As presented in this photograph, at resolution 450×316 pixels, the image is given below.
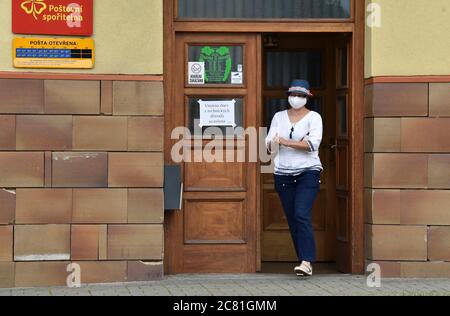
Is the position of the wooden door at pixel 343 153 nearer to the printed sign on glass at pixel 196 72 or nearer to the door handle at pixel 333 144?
the door handle at pixel 333 144

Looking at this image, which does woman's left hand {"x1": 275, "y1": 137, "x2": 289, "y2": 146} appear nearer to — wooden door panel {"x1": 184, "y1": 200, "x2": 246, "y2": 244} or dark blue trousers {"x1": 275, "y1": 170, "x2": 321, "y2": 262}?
dark blue trousers {"x1": 275, "y1": 170, "x2": 321, "y2": 262}

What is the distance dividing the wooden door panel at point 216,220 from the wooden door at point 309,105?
118cm

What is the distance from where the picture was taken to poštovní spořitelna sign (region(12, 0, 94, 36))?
35.3ft

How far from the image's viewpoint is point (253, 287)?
10.5 metres

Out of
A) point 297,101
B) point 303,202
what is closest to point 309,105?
point 297,101

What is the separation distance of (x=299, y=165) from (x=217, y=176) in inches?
34.6

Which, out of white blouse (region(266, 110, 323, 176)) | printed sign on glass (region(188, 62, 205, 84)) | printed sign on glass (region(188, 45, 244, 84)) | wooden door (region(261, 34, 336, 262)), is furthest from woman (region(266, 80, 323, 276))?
wooden door (region(261, 34, 336, 262))

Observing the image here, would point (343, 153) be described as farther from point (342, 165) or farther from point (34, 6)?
point (34, 6)

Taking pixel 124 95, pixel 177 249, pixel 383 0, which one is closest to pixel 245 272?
pixel 177 249

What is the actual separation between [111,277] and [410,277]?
2.88m

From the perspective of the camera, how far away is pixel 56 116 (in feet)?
35.3

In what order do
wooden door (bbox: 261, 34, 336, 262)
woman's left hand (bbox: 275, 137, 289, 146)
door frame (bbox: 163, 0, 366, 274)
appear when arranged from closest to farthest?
woman's left hand (bbox: 275, 137, 289, 146)
door frame (bbox: 163, 0, 366, 274)
wooden door (bbox: 261, 34, 336, 262)

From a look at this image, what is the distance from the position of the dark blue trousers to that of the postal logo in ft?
9.20

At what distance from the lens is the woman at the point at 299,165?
11.1 meters
